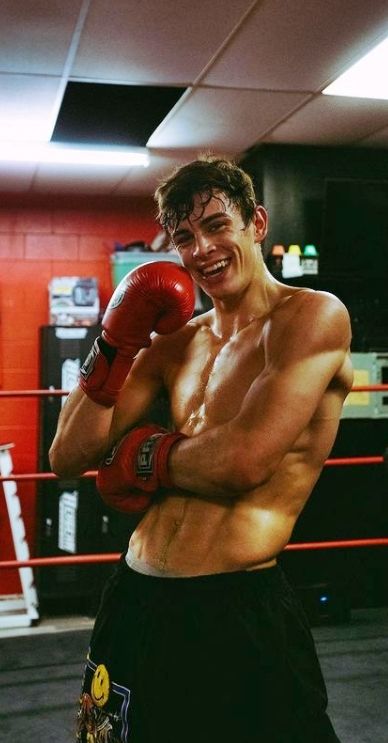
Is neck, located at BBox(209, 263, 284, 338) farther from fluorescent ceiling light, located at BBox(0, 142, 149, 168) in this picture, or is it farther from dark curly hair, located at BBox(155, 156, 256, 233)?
fluorescent ceiling light, located at BBox(0, 142, 149, 168)

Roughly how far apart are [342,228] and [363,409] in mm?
1002

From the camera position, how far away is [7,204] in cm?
484

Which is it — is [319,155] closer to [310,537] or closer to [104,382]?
[310,537]

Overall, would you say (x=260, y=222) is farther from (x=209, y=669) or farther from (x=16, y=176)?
(x=16, y=176)

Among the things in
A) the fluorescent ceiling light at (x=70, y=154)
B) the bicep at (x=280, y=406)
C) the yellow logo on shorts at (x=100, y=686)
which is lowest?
the yellow logo on shorts at (x=100, y=686)

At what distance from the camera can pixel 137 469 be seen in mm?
1343

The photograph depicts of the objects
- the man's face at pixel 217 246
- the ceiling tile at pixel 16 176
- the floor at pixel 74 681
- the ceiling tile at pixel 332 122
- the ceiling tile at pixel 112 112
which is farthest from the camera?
the ceiling tile at pixel 16 176

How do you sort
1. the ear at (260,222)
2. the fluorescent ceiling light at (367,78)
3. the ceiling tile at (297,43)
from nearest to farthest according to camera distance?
the ear at (260,222), the ceiling tile at (297,43), the fluorescent ceiling light at (367,78)

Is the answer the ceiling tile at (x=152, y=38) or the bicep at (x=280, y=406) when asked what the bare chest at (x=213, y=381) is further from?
the ceiling tile at (x=152, y=38)

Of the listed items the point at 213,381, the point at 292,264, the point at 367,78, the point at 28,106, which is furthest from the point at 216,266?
the point at 292,264

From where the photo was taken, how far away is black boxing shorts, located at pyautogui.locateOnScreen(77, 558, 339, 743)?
122 cm

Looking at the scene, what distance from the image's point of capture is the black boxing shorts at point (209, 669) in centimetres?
122

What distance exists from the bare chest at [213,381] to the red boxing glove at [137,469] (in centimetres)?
7

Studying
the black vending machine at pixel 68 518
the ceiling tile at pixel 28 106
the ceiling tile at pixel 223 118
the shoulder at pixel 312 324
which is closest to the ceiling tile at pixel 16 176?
the ceiling tile at pixel 28 106
